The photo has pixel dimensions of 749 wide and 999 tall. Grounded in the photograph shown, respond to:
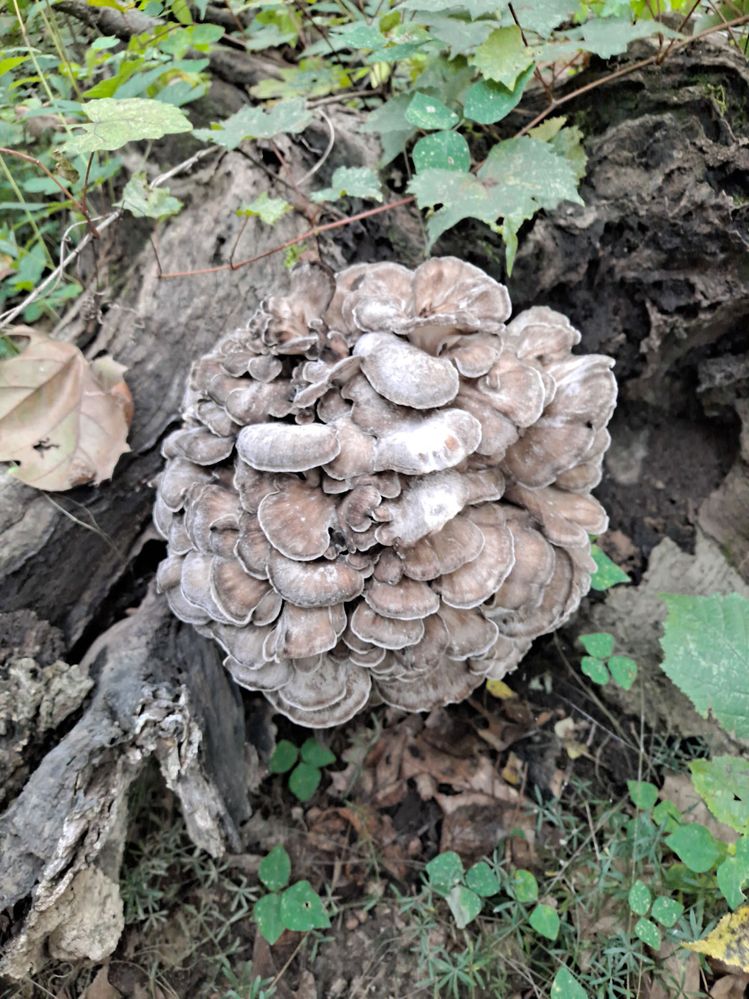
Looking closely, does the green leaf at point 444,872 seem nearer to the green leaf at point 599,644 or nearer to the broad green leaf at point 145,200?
the green leaf at point 599,644

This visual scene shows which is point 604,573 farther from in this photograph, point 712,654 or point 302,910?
point 302,910

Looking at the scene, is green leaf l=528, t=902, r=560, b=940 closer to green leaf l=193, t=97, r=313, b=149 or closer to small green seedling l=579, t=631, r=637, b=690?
small green seedling l=579, t=631, r=637, b=690

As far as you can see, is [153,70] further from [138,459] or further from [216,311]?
[138,459]

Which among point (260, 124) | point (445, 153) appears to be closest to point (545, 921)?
point (445, 153)

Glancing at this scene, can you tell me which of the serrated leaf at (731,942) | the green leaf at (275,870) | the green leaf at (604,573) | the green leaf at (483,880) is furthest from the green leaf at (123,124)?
the serrated leaf at (731,942)

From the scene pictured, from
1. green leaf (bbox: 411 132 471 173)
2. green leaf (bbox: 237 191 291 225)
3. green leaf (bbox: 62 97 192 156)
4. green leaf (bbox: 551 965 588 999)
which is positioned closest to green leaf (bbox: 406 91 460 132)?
green leaf (bbox: 411 132 471 173)

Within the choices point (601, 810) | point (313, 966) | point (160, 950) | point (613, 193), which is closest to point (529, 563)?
point (601, 810)
